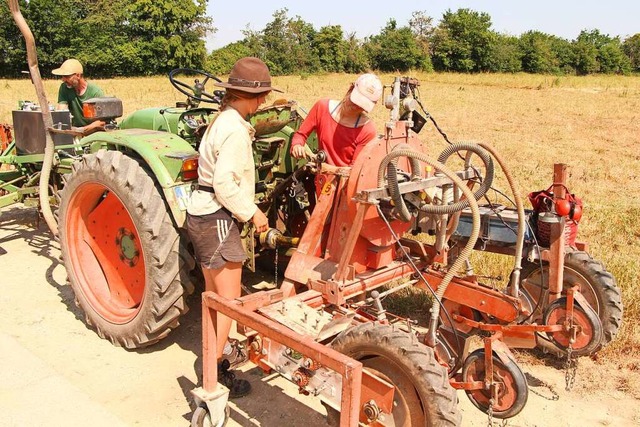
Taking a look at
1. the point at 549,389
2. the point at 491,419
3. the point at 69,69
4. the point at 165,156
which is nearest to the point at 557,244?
the point at 549,389

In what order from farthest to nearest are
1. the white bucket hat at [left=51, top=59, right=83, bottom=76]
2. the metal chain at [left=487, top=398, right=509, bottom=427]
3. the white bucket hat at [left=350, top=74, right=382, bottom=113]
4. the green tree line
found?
the green tree line → the white bucket hat at [left=51, top=59, right=83, bottom=76] → the white bucket hat at [left=350, top=74, right=382, bottom=113] → the metal chain at [left=487, top=398, right=509, bottom=427]

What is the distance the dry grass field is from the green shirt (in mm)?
4331

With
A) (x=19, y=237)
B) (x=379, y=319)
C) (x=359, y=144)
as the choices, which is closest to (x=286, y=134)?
(x=359, y=144)

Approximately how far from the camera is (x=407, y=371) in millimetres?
2477

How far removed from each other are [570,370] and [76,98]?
17.8 feet

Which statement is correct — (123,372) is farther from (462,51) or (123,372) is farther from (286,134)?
(462,51)

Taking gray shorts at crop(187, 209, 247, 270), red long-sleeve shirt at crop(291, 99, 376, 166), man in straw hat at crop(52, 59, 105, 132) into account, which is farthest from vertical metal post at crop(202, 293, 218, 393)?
man in straw hat at crop(52, 59, 105, 132)

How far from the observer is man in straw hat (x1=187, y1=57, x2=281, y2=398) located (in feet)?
9.71

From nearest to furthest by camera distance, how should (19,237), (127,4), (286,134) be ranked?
1. (286,134)
2. (19,237)
3. (127,4)

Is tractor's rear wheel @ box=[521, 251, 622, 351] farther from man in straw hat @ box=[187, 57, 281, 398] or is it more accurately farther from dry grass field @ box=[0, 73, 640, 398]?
man in straw hat @ box=[187, 57, 281, 398]

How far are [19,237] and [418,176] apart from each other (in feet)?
15.9

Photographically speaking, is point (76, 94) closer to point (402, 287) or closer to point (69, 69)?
point (69, 69)

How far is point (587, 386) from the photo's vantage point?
3480mm

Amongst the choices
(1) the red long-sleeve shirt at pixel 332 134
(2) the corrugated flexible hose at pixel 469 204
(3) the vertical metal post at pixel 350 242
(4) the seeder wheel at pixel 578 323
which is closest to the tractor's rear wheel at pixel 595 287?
(4) the seeder wheel at pixel 578 323
